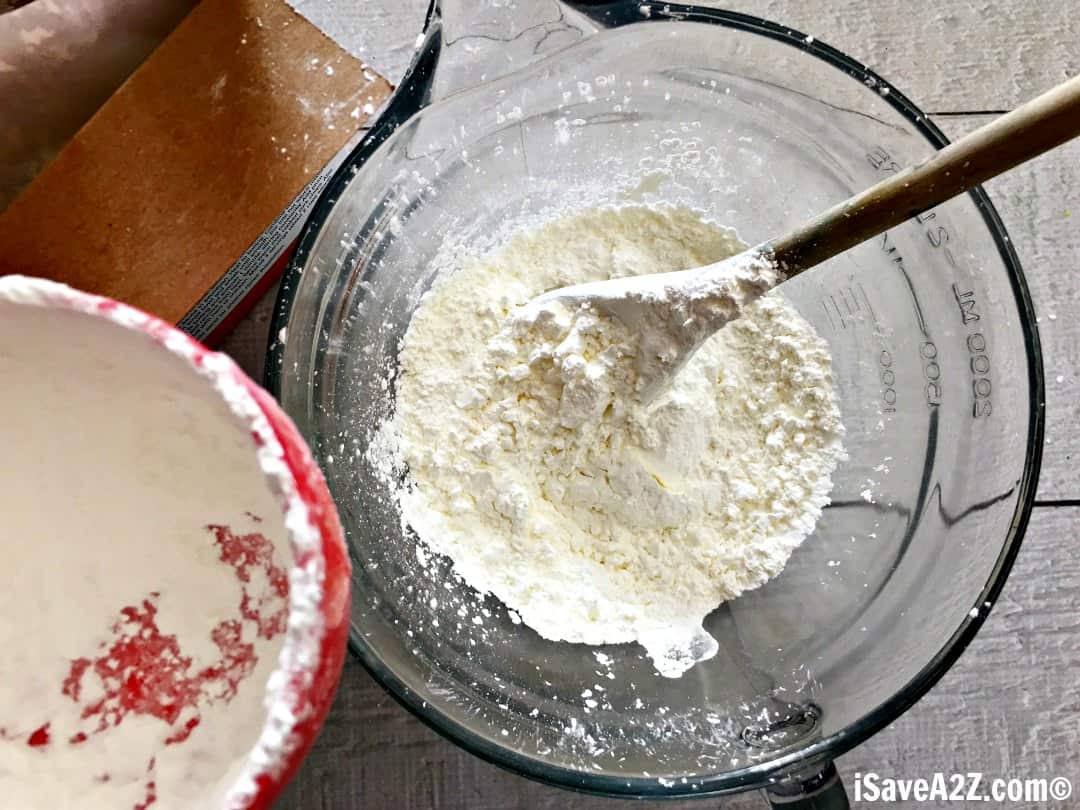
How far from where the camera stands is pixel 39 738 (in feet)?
1.93

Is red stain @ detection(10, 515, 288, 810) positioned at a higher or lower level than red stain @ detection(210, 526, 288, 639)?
lower

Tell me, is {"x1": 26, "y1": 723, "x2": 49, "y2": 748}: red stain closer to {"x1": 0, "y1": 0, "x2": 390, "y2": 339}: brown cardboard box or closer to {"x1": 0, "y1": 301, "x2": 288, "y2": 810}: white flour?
{"x1": 0, "y1": 301, "x2": 288, "y2": 810}: white flour

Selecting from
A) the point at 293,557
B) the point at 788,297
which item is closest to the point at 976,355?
the point at 788,297

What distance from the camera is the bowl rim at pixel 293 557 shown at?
1.38 feet

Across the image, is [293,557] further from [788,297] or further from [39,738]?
[788,297]

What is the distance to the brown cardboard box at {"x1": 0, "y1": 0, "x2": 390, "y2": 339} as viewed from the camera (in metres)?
0.70

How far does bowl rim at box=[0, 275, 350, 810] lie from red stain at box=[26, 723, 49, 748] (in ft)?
0.77

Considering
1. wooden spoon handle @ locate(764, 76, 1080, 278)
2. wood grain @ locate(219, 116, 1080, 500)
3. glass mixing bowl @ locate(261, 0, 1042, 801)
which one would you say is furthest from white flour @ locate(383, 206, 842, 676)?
wood grain @ locate(219, 116, 1080, 500)

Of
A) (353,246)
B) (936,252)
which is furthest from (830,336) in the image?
(353,246)

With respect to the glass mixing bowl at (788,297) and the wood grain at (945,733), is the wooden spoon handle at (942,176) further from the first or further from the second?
the wood grain at (945,733)

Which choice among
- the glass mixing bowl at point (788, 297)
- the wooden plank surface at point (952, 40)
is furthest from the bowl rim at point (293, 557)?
the wooden plank surface at point (952, 40)

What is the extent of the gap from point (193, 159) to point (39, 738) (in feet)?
1.46

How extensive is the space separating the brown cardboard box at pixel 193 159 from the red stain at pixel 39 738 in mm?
313

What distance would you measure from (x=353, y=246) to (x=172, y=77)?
0.65ft
